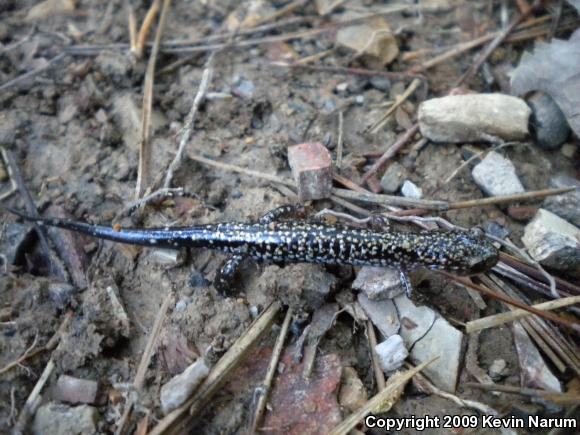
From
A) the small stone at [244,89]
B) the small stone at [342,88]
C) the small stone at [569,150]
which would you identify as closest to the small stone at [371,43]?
the small stone at [342,88]

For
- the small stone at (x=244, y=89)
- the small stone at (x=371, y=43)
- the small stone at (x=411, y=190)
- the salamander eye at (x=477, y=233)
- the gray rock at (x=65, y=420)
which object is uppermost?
the small stone at (x=371, y=43)

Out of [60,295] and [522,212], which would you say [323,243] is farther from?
[60,295]

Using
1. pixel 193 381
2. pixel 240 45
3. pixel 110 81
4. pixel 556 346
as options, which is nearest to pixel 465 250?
pixel 556 346

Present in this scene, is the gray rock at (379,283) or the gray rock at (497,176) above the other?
the gray rock at (497,176)

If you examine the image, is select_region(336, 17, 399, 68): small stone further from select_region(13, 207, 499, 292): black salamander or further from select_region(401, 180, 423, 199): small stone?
select_region(13, 207, 499, 292): black salamander

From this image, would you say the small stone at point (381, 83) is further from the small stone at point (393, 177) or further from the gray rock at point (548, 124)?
the gray rock at point (548, 124)
